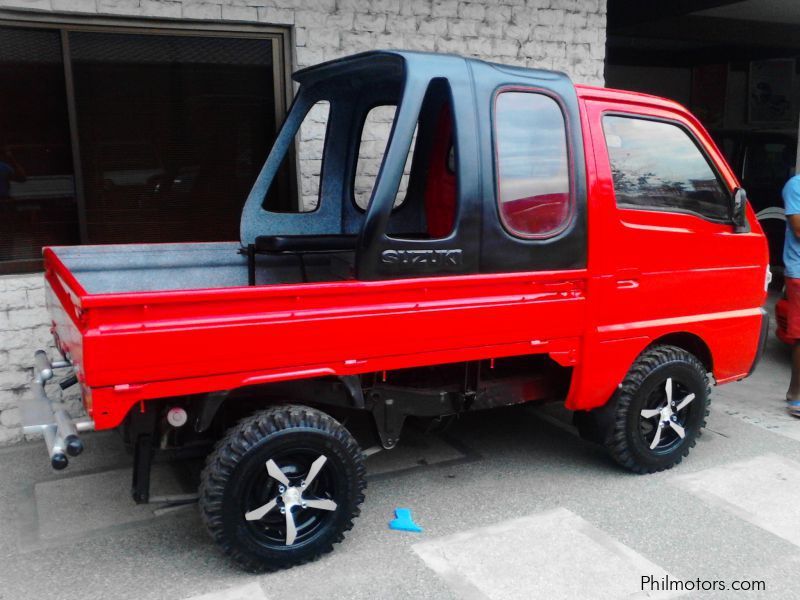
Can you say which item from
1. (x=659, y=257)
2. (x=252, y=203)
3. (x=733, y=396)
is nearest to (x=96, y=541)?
(x=252, y=203)

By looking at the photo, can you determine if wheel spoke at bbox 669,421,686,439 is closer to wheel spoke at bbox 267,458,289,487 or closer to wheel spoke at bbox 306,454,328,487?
wheel spoke at bbox 306,454,328,487

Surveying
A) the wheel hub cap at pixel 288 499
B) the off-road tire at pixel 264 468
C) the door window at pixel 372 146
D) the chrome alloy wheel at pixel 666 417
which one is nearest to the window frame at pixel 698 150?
the chrome alloy wheel at pixel 666 417

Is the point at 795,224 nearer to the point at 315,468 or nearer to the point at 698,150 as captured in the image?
the point at 698,150

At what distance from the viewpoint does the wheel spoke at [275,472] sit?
3303 mm

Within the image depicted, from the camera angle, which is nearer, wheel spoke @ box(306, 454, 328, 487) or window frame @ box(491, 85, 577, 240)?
wheel spoke @ box(306, 454, 328, 487)

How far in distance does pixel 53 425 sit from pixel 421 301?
1644 mm

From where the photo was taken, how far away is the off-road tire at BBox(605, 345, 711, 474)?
4266 millimetres

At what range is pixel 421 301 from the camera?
352 centimetres

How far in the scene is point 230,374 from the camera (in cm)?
315

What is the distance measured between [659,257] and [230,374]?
7.95ft

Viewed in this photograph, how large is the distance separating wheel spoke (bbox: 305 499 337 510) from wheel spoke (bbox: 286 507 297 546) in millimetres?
91

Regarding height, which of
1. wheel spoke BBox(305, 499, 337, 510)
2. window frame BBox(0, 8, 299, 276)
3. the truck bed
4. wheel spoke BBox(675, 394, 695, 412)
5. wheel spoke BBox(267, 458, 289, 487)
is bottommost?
wheel spoke BBox(305, 499, 337, 510)

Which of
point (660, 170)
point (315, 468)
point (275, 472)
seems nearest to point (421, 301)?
point (315, 468)

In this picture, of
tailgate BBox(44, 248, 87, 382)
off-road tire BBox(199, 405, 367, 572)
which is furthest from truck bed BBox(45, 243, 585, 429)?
off-road tire BBox(199, 405, 367, 572)
